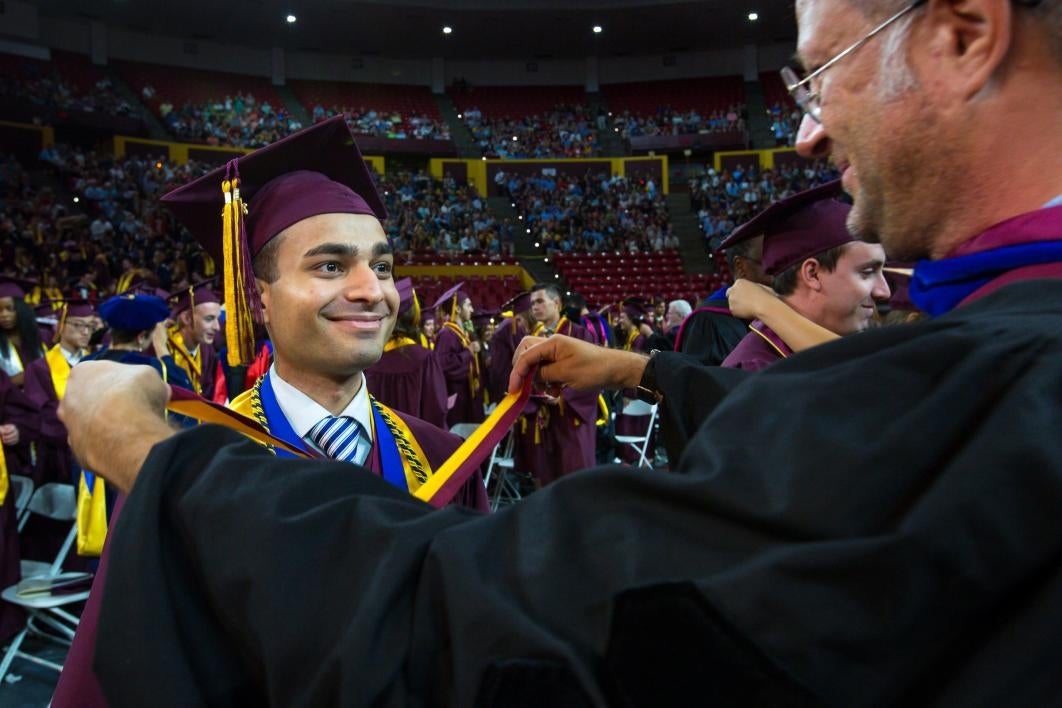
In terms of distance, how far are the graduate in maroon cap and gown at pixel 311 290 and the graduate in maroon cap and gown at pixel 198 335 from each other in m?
5.51

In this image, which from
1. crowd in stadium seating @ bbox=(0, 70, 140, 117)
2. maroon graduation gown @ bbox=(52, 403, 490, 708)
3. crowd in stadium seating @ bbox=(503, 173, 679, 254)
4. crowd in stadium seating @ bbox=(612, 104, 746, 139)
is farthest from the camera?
crowd in stadium seating @ bbox=(612, 104, 746, 139)

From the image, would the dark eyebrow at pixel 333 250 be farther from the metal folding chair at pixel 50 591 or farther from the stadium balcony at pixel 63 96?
the stadium balcony at pixel 63 96

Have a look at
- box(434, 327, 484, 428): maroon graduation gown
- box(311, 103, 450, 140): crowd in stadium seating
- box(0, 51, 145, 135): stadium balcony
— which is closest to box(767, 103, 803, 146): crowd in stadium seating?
box(311, 103, 450, 140): crowd in stadium seating

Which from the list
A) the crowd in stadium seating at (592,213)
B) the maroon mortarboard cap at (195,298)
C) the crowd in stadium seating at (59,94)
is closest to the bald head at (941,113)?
the maroon mortarboard cap at (195,298)

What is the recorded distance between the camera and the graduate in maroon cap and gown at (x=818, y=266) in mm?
2705

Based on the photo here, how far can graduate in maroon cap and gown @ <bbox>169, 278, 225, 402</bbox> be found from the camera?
24.1 feet

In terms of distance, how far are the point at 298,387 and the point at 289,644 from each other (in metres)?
1.15

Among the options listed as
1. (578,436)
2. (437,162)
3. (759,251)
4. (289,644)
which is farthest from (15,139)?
(289,644)

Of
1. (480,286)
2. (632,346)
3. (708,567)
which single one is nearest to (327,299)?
(708,567)

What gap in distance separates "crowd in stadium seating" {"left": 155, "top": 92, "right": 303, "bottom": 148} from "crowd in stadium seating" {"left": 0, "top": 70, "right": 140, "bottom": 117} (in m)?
1.28

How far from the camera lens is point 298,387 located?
6.15ft

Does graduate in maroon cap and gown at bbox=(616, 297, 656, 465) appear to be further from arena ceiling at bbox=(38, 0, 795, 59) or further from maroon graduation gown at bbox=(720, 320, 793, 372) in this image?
arena ceiling at bbox=(38, 0, 795, 59)

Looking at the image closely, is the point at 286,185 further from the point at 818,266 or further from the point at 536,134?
the point at 536,134

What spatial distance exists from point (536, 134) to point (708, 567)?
30.9 meters
